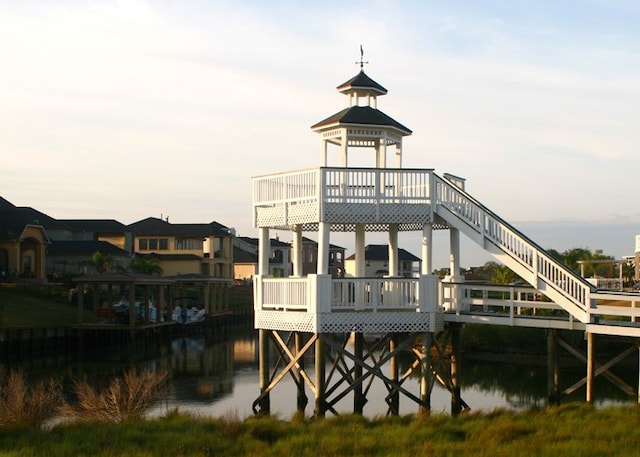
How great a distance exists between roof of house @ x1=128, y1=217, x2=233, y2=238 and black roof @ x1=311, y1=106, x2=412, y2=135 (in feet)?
214

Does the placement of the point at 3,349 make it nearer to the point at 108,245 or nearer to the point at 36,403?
the point at 36,403

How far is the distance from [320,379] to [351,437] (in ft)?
18.2

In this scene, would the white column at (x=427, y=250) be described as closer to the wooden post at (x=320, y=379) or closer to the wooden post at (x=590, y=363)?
the wooden post at (x=320, y=379)

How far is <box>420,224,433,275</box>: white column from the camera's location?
22.5 metres

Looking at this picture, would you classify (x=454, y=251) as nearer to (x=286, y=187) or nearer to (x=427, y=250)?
(x=427, y=250)

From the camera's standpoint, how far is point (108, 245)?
7894 cm

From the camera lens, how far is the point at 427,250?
2258 cm

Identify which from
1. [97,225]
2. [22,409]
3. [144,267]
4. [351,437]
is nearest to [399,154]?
[351,437]

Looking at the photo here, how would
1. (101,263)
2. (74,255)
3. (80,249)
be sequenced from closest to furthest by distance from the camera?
(101,263)
(74,255)
(80,249)

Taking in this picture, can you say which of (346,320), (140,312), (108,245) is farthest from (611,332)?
(108,245)

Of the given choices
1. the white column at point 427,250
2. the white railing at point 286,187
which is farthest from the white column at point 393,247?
the white railing at point 286,187

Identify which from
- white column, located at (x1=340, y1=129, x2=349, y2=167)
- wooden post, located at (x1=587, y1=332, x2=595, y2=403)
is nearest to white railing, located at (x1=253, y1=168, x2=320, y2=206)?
white column, located at (x1=340, y1=129, x2=349, y2=167)

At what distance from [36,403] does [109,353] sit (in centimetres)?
2859

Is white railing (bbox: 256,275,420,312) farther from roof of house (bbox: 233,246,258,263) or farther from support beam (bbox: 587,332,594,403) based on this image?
roof of house (bbox: 233,246,258,263)
